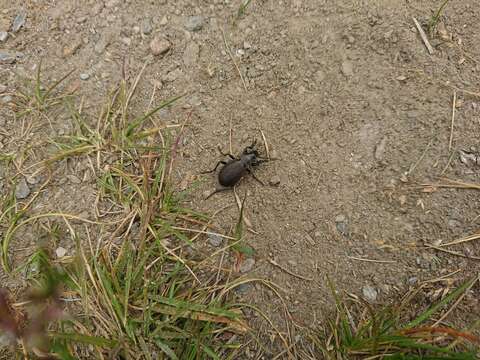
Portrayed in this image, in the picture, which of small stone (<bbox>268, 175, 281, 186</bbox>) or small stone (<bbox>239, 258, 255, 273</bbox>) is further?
small stone (<bbox>268, 175, 281, 186</bbox>)

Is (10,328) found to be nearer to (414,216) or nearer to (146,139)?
(146,139)

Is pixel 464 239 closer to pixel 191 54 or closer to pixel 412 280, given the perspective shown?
pixel 412 280

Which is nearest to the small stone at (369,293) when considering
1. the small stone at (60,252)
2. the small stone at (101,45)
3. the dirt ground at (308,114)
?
the dirt ground at (308,114)

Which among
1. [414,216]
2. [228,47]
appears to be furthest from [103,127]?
[414,216]

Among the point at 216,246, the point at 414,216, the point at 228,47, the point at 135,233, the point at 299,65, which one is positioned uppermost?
the point at 228,47

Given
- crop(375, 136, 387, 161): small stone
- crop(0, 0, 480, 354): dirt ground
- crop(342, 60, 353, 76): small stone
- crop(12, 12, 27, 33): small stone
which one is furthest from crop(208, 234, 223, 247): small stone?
crop(12, 12, 27, 33): small stone

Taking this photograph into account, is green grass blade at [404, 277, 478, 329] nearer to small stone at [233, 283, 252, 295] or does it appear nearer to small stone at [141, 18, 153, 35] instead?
small stone at [233, 283, 252, 295]

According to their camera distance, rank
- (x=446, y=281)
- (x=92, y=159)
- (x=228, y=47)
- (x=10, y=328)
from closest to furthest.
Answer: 1. (x=10, y=328)
2. (x=446, y=281)
3. (x=92, y=159)
4. (x=228, y=47)
